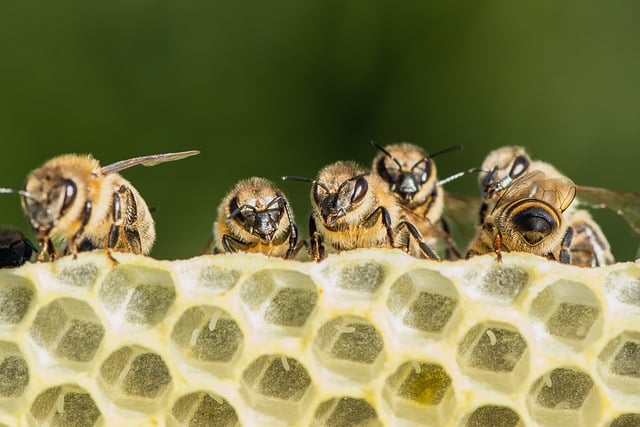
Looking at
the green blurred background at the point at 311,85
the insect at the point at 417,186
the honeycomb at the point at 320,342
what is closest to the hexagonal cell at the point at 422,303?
the honeycomb at the point at 320,342

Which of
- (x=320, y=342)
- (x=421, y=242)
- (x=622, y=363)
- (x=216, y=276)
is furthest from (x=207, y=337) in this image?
(x=622, y=363)

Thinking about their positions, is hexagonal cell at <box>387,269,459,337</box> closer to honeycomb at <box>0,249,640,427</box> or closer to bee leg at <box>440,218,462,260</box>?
honeycomb at <box>0,249,640,427</box>

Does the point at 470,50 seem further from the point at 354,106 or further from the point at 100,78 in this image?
the point at 100,78

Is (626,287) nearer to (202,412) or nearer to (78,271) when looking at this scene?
(202,412)

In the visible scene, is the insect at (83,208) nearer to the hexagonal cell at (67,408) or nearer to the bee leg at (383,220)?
the hexagonal cell at (67,408)

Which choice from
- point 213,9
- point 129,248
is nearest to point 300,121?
point 213,9
